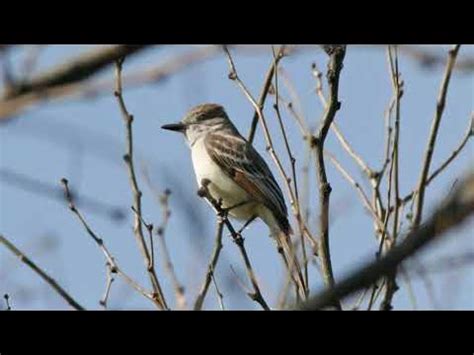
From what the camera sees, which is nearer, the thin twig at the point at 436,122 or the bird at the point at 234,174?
the thin twig at the point at 436,122

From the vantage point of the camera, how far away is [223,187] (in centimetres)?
723

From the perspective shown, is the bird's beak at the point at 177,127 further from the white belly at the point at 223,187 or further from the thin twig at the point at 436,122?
the thin twig at the point at 436,122

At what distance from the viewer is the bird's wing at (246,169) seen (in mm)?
7032

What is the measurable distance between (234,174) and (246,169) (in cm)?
14

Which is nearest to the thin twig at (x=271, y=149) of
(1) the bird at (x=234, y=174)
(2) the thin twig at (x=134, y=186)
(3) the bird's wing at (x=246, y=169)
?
(2) the thin twig at (x=134, y=186)

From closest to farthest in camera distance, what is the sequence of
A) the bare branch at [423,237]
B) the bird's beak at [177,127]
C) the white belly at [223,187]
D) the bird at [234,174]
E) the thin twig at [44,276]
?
the bare branch at [423,237] < the thin twig at [44,276] < the bird at [234,174] < the white belly at [223,187] < the bird's beak at [177,127]

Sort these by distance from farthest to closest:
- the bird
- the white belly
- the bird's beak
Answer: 1. the bird's beak
2. the white belly
3. the bird

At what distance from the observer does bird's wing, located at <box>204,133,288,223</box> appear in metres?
7.03

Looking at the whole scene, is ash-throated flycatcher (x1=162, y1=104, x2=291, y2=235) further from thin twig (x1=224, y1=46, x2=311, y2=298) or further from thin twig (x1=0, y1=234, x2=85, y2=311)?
thin twig (x1=0, y1=234, x2=85, y2=311)

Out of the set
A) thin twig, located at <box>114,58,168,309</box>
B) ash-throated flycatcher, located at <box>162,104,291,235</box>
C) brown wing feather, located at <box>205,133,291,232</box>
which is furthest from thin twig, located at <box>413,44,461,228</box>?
brown wing feather, located at <box>205,133,291,232</box>

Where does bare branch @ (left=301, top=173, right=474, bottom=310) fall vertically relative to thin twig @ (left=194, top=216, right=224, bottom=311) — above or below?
below

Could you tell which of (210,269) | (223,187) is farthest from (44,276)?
(223,187)
